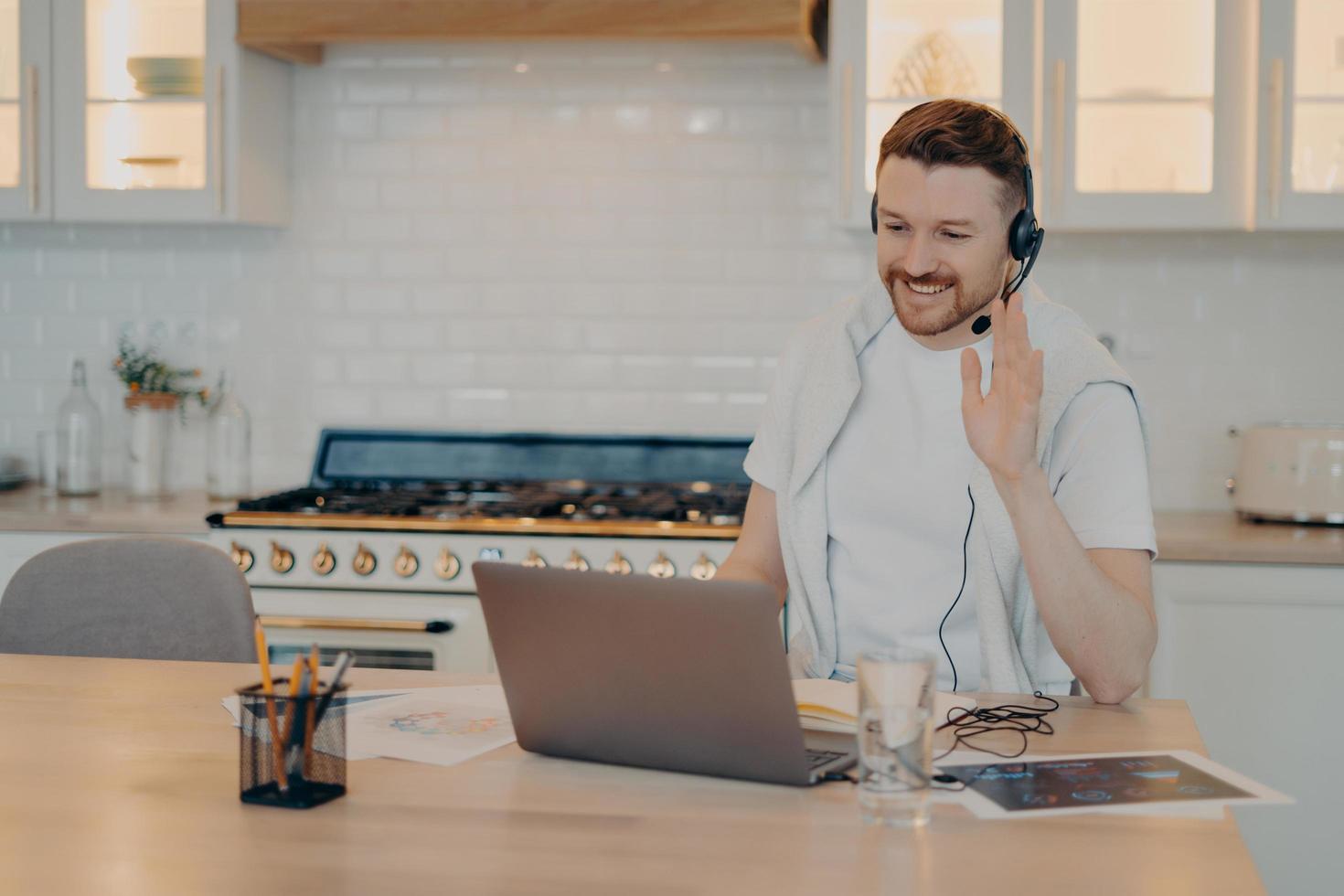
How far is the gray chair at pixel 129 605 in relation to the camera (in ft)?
7.06

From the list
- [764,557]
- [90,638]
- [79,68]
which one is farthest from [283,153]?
[764,557]

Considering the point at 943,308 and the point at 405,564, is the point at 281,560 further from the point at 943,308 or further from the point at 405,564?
the point at 943,308

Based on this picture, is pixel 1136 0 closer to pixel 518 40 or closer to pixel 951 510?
pixel 518 40

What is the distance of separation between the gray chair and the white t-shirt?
35.4 inches

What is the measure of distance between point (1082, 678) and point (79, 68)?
299cm

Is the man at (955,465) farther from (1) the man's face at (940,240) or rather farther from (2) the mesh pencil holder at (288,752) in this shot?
(2) the mesh pencil holder at (288,752)

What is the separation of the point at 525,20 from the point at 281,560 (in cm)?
138

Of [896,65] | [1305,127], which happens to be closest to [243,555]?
[896,65]

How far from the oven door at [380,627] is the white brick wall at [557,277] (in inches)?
32.0

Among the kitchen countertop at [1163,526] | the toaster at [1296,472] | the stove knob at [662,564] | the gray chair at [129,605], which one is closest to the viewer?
the gray chair at [129,605]

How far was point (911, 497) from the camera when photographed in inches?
81.6

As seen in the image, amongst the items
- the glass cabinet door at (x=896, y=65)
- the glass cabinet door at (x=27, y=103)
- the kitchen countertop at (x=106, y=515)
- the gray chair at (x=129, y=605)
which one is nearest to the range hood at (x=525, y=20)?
the glass cabinet door at (x=896, y=65)

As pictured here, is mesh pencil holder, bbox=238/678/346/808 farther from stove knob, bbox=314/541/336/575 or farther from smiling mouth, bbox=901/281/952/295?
stove knob, bbox=314/541/336/575

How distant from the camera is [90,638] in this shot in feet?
7.12
